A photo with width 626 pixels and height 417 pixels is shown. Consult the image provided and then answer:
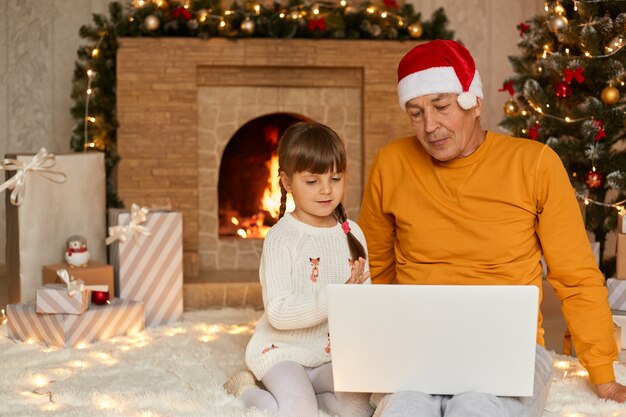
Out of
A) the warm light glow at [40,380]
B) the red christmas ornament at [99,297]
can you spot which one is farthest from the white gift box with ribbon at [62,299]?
the warm light glow at [40,380]

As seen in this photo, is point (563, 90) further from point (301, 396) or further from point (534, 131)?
point (301, 396)

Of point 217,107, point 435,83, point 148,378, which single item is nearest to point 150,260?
point 148,378

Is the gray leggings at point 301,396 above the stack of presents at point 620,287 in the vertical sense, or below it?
below

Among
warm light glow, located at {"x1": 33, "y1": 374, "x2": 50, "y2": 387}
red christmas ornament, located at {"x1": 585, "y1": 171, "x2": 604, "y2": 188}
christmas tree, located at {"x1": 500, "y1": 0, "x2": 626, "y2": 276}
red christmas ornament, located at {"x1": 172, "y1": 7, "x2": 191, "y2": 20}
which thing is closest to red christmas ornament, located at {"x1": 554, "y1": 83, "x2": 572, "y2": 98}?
christmas tree, located at {"x1": 500, "y1": 0, "x2": 626, "y2": 276}

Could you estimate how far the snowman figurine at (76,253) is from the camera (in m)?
3.10

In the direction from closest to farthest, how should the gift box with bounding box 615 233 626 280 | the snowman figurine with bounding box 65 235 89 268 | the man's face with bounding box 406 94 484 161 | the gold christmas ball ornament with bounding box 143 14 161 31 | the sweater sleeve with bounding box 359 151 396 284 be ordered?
the man's face with bounding box 406 94 484 161
the sweater sleeve with bounding box 359 151 396 284
the gift box with bounding box 615 233 626 280
the snowman figurine with bounding box 65 235 89 268
the gold christmas ball ornament with bounding box 143 14 161 31

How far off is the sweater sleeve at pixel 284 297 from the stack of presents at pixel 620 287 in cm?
106

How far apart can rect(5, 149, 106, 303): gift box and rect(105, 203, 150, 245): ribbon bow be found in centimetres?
17

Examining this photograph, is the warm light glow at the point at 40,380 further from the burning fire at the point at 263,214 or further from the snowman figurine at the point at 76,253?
the burning fire at the point at 263,214

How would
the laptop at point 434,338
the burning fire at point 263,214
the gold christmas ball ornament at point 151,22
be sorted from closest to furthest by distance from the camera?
the laptop at point 434,338
the gold christmas ball ornament at point 151,22
the burning fire at point 263,214

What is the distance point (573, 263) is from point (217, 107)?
101 inches

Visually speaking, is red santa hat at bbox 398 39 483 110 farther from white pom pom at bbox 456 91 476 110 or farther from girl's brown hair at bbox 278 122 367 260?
girl's brown hair at bbox 278 122 367 260

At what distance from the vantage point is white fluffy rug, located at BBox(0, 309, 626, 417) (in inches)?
80.9

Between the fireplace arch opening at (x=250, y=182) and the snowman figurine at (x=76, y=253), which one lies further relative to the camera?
the fireplace arch opening at (x=250, y=182)
